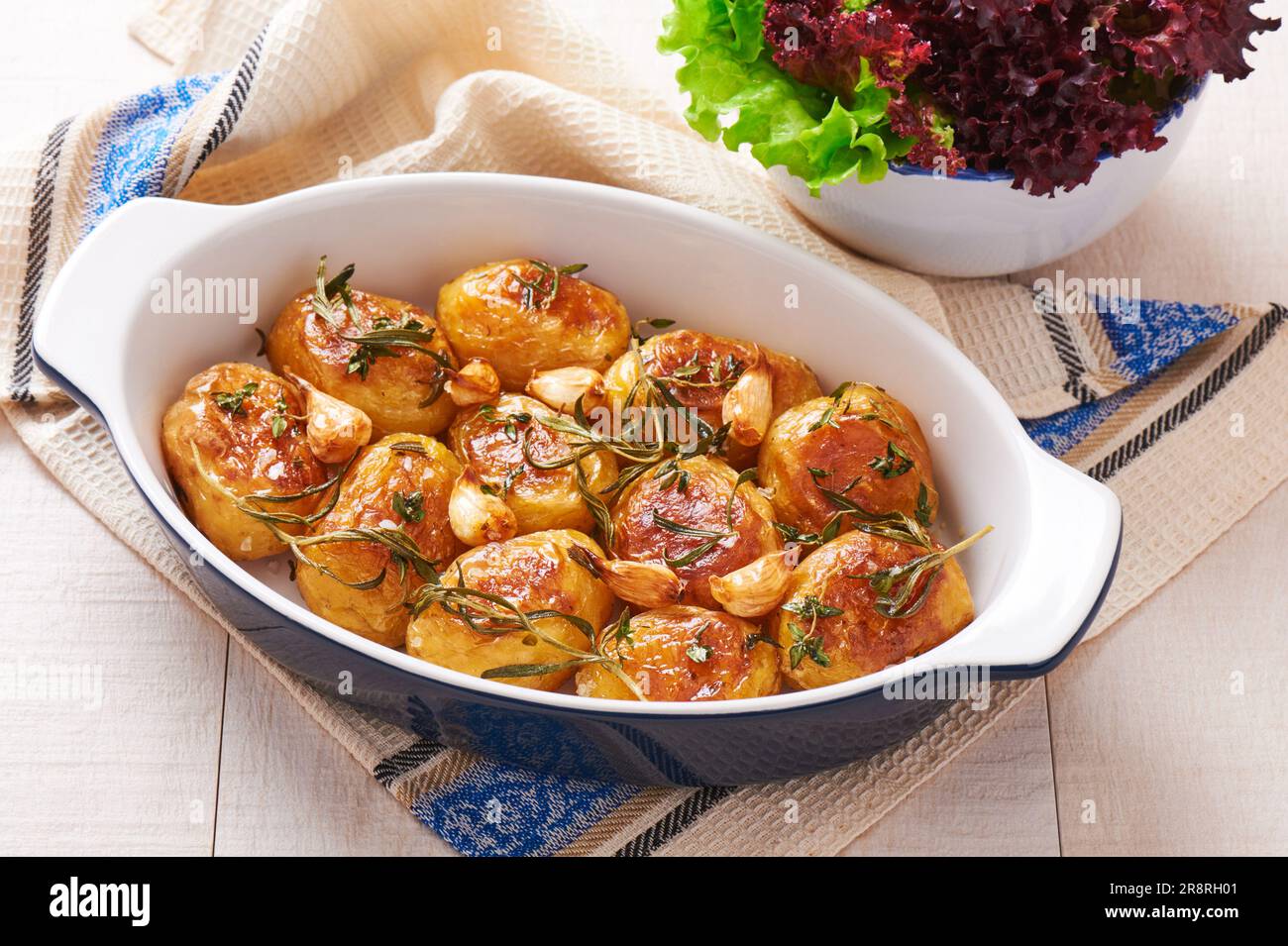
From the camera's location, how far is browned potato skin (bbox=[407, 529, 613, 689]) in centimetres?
171

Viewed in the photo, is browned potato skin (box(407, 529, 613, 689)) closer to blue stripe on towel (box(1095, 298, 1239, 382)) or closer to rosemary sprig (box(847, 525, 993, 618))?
rosemary sprig (box(847, 525, 993, 618))

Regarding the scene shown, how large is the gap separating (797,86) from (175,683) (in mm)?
1294

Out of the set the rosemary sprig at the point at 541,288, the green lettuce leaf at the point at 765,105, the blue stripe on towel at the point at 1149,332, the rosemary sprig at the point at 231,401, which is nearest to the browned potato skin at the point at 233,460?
the rosemary sprig at the point at 231,401

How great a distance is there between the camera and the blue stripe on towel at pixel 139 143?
226 centimetres

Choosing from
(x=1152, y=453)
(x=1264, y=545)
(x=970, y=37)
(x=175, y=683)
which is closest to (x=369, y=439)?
(x=175, y=683)

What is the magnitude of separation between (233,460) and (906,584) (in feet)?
2.99

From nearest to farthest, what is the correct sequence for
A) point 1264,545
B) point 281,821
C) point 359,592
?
point 359,592, point 281,821, point 1264,545

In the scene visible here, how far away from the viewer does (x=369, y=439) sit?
1.98 m

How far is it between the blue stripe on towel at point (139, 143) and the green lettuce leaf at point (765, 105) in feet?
2.78

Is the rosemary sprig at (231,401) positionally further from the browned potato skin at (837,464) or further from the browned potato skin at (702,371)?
the browned potato skin at (837,464)

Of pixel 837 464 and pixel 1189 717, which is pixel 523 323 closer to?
pixel 837 464

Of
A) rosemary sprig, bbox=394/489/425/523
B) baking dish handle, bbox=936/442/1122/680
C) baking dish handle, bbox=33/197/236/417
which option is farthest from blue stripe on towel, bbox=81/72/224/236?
baking dish handle, bbox=936/442/1122/680

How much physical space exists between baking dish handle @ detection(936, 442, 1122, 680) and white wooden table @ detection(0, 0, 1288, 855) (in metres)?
0.40

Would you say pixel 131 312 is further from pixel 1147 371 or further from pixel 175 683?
pixel 1147 371
